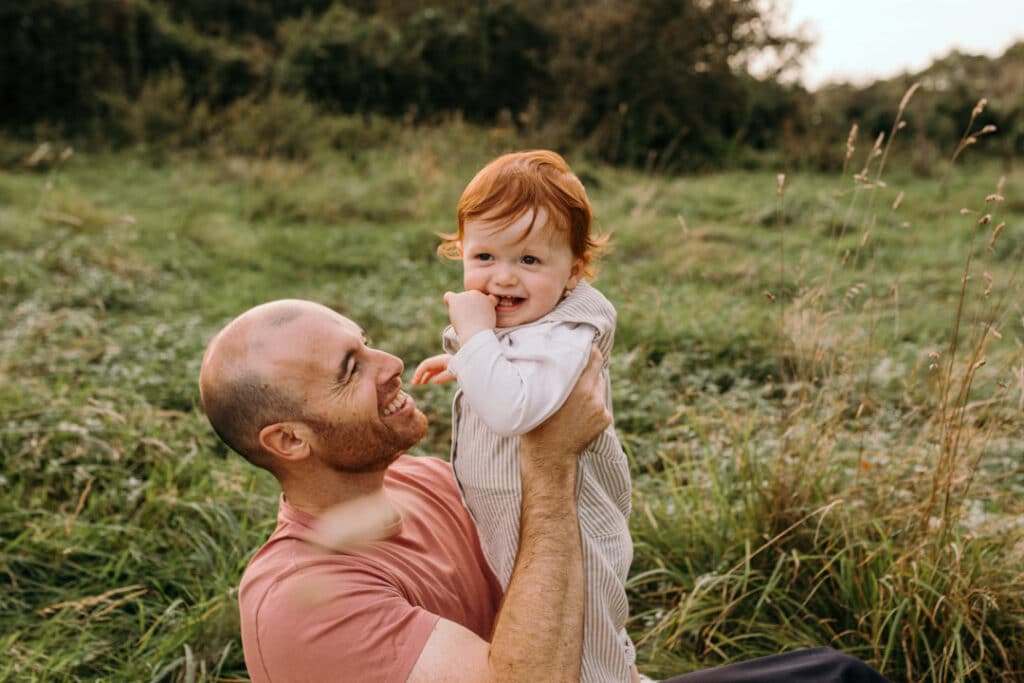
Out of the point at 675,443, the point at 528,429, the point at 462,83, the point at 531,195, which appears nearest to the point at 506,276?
the point at 531,195

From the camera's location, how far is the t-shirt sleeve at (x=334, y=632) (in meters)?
1.55

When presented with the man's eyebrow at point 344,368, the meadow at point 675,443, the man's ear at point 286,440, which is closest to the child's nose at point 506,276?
the man's eyebrow at point 344,368

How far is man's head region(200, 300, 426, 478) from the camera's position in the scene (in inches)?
67.9

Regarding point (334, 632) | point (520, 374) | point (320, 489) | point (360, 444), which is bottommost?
point (334, 632)

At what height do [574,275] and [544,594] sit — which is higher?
[574,275]

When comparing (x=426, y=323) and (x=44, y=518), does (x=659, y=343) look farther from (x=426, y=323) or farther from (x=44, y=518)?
(x=44, y=518)

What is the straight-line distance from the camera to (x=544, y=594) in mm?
1656

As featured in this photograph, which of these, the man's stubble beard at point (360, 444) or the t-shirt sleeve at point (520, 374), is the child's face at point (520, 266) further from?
the man's stubble beard at point (360, 444)

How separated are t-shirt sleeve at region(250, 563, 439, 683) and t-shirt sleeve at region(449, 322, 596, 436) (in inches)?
14.9

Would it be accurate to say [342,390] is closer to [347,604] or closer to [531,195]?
[347,604]

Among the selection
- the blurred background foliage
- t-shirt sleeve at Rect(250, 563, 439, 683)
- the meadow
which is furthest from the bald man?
the blurred background foliage

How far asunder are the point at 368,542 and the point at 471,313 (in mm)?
492

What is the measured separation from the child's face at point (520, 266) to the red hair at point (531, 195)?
0.02 metres

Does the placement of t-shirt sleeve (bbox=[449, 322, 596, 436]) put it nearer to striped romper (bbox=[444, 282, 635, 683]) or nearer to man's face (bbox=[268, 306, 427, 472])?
striped romper (bbox=[444, 282, 635, 683])
